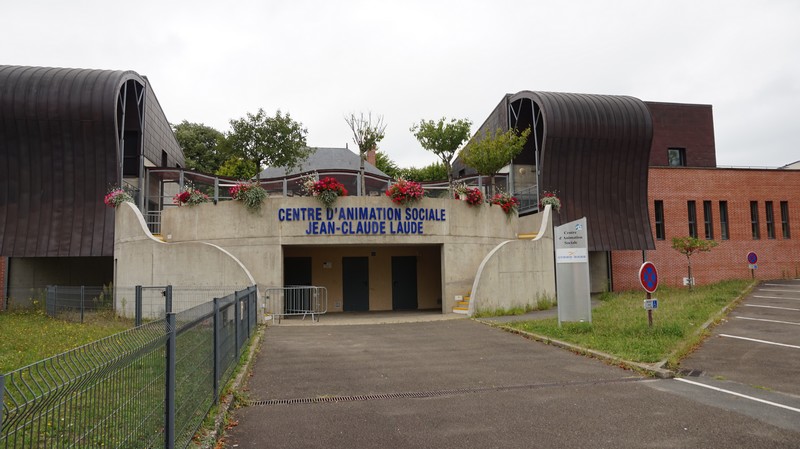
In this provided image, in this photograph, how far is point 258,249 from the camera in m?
17.6

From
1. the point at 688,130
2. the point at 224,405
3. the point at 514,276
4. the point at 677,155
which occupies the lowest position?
the point at 224,405

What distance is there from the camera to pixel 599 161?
82.4 ft

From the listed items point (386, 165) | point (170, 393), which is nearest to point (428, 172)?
point (386, 165)

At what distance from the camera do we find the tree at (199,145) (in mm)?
48656

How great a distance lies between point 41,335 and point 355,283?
1116 centimetres

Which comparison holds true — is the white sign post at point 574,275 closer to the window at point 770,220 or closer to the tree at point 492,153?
the tree at point 492,153

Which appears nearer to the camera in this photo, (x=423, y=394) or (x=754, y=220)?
(x=423, y=394)

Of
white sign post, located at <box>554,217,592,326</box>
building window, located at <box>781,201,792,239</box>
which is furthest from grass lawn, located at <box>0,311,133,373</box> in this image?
building window, located at <box>781,201,792,239</box>

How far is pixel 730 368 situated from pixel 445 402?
5201 millimetres

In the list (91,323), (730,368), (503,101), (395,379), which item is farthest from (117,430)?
(503,101)

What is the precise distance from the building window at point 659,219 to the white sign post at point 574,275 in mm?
17242

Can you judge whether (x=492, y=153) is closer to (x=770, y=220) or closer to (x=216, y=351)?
(x=770, y=220)

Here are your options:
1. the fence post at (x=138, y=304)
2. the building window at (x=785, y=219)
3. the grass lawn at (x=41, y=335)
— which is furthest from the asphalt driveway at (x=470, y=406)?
the building window at (x=785, y=219)

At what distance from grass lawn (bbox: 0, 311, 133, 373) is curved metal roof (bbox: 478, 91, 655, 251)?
18.1m
